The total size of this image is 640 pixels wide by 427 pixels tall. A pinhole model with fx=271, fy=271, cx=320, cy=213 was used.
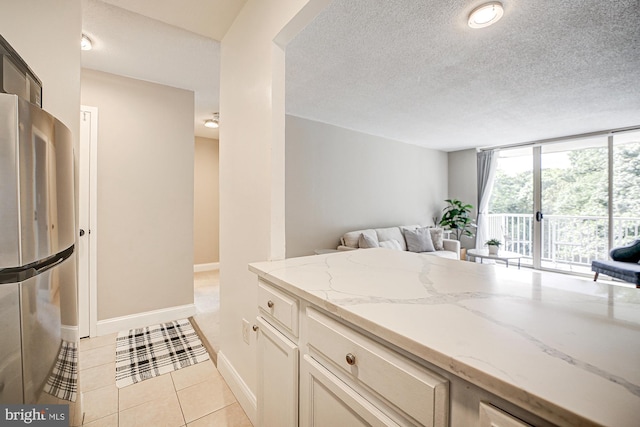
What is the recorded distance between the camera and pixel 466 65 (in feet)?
7.86

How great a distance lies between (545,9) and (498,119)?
8.15 feet

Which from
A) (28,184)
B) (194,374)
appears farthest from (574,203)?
(28,184)

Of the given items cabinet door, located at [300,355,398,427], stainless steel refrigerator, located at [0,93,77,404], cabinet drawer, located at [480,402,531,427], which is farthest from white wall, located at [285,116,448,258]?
cabinet drawer, located at [480,402,531,427]

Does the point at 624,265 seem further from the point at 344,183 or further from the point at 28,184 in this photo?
the point at 28,184

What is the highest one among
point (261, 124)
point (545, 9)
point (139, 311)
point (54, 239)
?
point (545, 9)

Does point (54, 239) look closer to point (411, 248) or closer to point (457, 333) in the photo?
point (457, 333)

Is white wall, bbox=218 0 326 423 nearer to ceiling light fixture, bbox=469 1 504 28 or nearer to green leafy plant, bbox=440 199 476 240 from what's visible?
ceiling light fixture, bbox=469 1 504 28

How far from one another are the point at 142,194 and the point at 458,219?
552 cm

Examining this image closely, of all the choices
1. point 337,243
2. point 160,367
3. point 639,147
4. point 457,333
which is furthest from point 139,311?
point 639,147

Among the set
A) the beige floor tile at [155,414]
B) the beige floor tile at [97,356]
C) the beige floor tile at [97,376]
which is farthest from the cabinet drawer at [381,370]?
the beige floor tile at [97,356]

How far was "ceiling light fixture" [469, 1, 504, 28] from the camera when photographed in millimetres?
1642

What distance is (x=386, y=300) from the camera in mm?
766

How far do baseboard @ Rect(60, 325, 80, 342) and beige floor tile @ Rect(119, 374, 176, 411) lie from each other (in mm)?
637

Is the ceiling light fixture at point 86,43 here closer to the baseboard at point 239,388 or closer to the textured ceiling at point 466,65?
the textured ceiling at point 466,65
